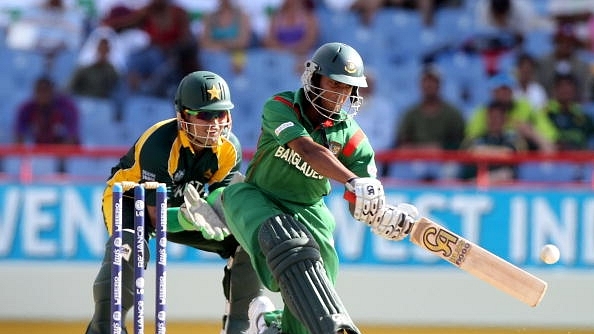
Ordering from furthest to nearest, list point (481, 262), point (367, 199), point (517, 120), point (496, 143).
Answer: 1. point (517, 120)
2. point (496, 143)
3. point (481, 262)
4. point (367, 199)

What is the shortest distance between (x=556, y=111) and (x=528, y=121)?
0.36 meters

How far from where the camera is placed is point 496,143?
10.2 m

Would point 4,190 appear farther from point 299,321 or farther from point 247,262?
point 299,321

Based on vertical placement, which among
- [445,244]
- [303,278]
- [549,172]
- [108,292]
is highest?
[549,172]

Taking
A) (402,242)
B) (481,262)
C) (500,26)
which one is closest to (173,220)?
(481,262)

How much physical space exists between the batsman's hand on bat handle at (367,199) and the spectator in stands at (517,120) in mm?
5587

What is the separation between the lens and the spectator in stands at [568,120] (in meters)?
10.7

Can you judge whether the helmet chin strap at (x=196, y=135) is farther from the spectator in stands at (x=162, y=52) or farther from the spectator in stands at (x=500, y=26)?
the spectator in stands at (x=500, y=26)

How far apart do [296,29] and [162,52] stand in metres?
1.39

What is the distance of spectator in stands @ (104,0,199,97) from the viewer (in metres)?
11.5

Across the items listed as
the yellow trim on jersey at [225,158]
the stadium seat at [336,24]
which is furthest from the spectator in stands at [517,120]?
the yellow trim on jersey at [225,158]

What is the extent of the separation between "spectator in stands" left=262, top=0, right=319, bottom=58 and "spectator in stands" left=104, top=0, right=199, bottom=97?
0.89 metres

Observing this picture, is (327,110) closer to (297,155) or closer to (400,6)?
(297,155)

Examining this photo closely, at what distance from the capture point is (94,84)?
1150 centimetres
